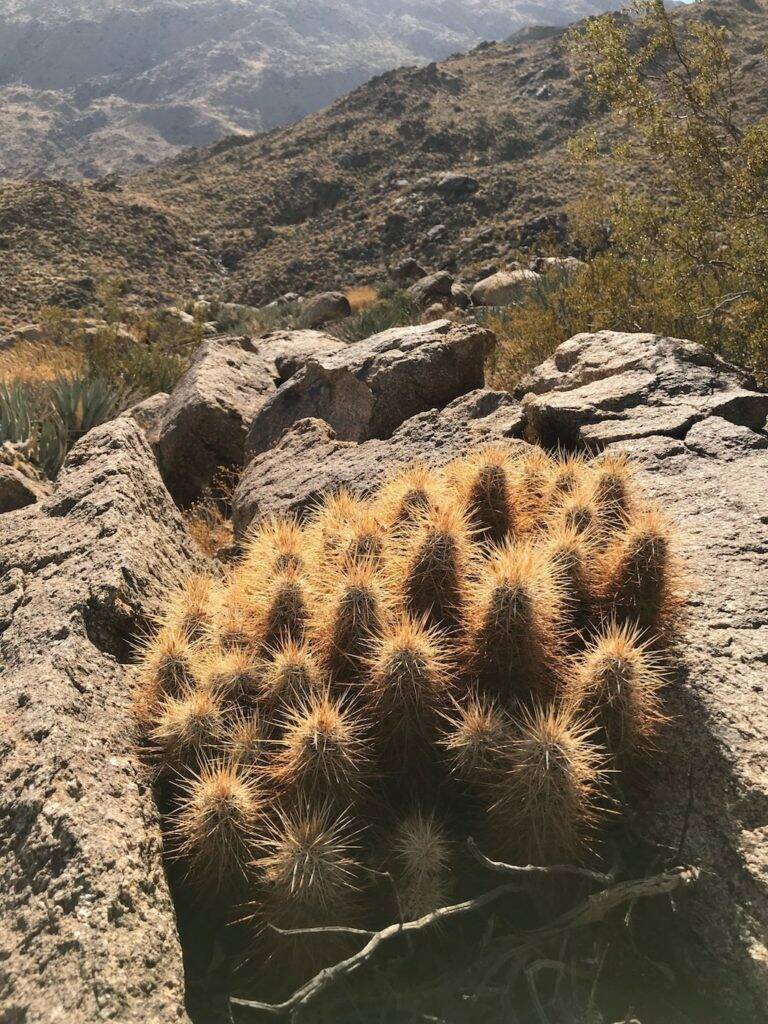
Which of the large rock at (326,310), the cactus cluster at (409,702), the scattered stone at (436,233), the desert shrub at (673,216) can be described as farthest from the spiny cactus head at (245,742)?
the scattered stone at (436,233)

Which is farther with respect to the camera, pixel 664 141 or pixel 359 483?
Answer: pixel 664 141

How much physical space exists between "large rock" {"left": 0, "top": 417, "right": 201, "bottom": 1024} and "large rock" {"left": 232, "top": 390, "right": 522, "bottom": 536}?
951 millimetres

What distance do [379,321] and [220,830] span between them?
13.3 meters

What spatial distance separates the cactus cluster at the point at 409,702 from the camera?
266 cm

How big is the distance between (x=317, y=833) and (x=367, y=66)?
4888 inches

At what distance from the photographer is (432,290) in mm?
18875

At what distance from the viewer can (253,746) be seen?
2939mm

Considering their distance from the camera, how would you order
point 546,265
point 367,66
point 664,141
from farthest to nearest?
point 367,66 < point 546,265 < point 664,141

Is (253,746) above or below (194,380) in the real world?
above

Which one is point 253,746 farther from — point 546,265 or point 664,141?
point 546,265

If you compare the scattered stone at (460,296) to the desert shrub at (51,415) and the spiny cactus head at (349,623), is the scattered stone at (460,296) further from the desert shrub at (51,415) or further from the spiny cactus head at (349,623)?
the spiny cactus head at (349,623)

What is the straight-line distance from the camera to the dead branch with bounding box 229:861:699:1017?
2428mm

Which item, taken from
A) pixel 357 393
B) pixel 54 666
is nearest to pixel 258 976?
pixel 54 666

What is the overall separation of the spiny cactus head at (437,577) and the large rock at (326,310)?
18.0m
